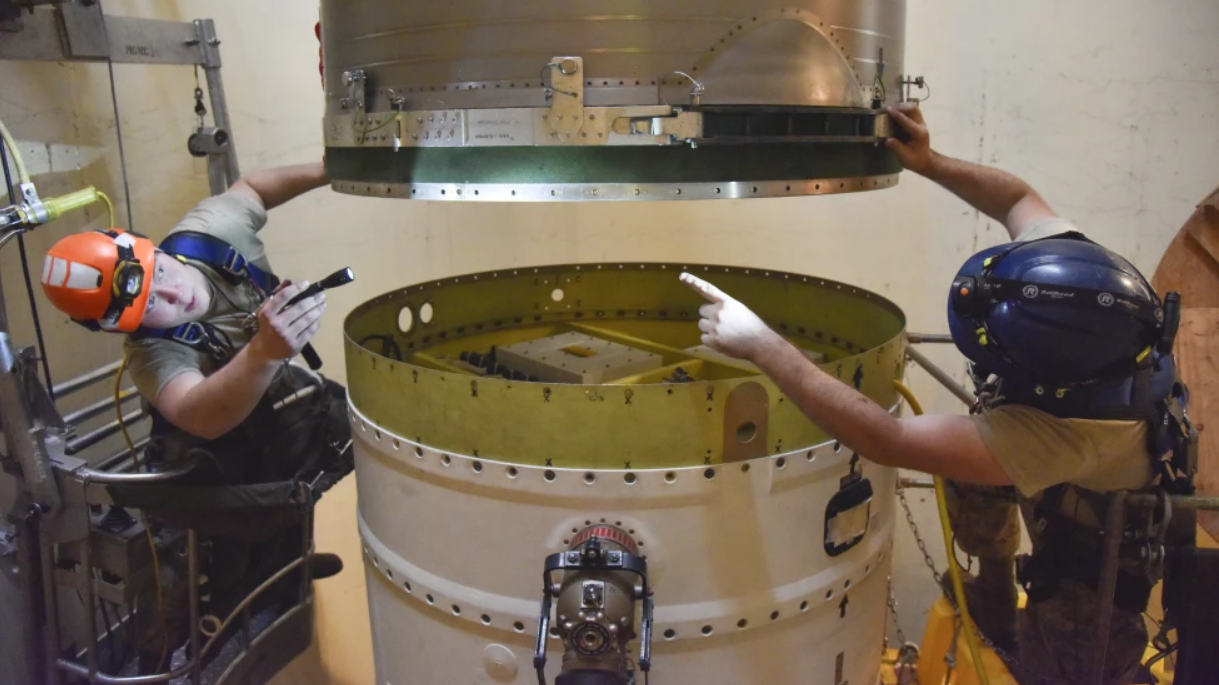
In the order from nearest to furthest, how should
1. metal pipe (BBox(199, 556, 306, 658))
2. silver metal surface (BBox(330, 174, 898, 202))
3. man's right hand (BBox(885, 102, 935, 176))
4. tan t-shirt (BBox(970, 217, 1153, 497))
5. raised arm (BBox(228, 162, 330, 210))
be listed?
tan t-shirt (BBox(970, 217, 1153, 497)), silver metal surface (BBox(330, 174, 898, 202)), man's right hand (BBox(885, 102, 935, 176)), metal pipe (BBox(199, 556, 306, 658)), raised arm (BBox(228, 162, 330, 210))

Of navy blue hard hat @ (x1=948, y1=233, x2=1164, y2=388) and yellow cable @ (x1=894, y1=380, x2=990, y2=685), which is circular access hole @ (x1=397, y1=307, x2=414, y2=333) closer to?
yellow cable @ (x1=894, y1=380, x2=990, y2=685)

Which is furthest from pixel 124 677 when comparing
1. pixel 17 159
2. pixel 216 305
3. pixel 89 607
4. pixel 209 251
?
pixel 17 159

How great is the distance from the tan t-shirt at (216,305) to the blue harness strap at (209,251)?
0.8 inches

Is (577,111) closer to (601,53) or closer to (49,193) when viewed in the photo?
(601,53)

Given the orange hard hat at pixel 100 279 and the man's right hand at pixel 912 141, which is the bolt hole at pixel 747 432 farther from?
the orange hard hat at pixel 100 279

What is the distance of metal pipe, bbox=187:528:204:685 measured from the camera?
2.00m

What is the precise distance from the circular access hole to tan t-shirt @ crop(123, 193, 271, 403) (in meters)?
0.37

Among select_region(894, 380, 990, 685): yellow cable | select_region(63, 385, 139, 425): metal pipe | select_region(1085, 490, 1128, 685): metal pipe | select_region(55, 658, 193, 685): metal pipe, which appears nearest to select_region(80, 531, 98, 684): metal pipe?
select_region(55, 658, 193, 685): metal pipe

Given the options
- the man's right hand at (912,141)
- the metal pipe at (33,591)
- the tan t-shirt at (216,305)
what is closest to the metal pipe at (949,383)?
the man's right hand at (912,141)

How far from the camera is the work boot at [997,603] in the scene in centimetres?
217

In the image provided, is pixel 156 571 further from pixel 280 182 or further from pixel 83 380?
pixel 280 182

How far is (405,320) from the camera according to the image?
2295 mm

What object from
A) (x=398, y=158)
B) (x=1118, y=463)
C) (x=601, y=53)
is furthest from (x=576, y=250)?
(x=1118, y=463)

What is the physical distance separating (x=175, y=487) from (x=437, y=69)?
1.19 metres
